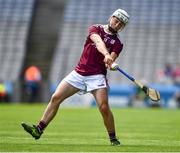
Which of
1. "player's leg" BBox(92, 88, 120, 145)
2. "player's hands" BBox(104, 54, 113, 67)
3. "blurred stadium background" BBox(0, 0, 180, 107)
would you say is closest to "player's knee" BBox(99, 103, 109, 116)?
"player's leg" BBox(92, 88, 120, 145)

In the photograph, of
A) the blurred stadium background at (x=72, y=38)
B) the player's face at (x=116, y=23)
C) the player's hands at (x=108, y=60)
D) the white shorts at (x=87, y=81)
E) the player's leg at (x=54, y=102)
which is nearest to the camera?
the player's hands at (x=108, y=60)

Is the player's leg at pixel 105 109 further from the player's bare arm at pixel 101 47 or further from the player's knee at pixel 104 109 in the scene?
the player's bare arm at pixel 101 47

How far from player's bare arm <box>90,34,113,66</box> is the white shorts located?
1.80 ft

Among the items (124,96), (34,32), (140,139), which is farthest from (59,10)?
(140,139)

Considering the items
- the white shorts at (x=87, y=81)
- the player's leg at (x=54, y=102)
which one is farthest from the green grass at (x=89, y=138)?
the white shorts at (x=87, y=81)

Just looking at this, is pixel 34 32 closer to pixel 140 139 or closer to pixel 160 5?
pixel 160 5

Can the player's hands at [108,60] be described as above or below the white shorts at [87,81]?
above

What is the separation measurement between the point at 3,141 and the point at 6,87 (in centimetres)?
2121

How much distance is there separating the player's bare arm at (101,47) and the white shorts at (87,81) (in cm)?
55

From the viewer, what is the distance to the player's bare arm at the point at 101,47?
39.2 ft

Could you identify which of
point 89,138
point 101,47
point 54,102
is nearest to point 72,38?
point 89,138

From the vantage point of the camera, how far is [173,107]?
111ft

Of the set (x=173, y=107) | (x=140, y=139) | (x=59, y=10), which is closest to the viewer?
(x=140, y=139)

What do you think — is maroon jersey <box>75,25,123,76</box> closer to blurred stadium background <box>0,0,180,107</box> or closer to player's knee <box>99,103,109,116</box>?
player's knee <box>99,103,109,116</box>
